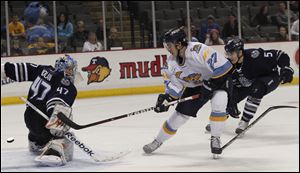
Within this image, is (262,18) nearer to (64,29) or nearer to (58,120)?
(64,29)

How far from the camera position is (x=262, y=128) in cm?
537

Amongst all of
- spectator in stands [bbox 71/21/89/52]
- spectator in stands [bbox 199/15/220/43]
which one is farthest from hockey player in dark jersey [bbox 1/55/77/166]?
spectator in stands [bbox 199/15/220/43]

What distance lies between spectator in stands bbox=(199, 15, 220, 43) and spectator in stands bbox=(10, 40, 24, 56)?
248 centimetres

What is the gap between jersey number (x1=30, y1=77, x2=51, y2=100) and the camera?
13.1 ft

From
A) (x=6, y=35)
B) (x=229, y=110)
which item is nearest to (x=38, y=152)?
(x=229, y=110)

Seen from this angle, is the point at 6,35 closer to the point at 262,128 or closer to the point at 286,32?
the point at 286,32

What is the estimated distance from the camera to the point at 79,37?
890 cm

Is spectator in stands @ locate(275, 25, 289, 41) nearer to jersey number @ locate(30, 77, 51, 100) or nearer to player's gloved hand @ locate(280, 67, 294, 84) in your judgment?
player's gloved hand @ locate(280, 67, 294, 84)

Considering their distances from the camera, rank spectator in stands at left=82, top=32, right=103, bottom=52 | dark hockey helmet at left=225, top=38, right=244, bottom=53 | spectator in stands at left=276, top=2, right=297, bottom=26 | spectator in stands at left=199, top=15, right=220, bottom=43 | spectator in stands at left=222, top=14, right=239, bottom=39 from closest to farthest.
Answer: dark hockey helmet at left=225, top=38, right=244, bottom=53 → spectator in stands at left=82, top=32, right=103, bottom=52 → spectator in stands at left=199, top=15, right=220, bottom=43 → spectator in stands at left=222, top=14, right=239, bottom=39 → spectator in stands at left=276, top=2, right=297, bottom=26

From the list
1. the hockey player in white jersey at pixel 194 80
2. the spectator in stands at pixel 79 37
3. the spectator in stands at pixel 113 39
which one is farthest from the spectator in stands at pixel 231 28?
the hockey player in white jersey at pixel 194 80

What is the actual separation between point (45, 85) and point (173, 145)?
1116 mm

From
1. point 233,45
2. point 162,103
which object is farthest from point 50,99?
point 233,45

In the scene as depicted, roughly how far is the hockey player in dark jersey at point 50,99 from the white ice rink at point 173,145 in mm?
120

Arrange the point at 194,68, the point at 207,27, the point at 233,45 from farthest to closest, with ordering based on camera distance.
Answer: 1. the point at 207,27
2. the point at 233,45
3. the point at 194,68
